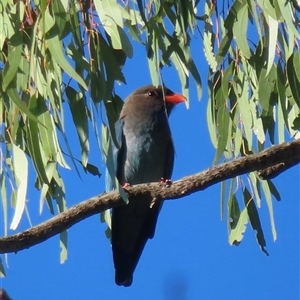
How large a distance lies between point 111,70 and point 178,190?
49 cm

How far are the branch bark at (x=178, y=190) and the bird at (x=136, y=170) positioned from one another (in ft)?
4.40

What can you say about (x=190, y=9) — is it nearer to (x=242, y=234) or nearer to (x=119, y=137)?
(x=242, y=234)

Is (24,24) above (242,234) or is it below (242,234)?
above

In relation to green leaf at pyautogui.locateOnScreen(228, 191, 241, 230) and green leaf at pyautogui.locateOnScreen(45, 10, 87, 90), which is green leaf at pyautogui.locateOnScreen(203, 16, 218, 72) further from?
green leaf at pyautogui.locateOnScreen(45, 10, 87, 90)

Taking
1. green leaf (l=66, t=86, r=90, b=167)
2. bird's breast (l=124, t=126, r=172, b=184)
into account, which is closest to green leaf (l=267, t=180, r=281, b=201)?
green leaf (l=66, t=86, r=90, b=167)

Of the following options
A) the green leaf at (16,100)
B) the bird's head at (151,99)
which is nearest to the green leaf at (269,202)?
the green leaf at (16,100)

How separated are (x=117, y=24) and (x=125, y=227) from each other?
2.00m

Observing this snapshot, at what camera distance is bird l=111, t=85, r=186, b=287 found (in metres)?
4.09

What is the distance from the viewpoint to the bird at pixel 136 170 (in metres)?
4.09

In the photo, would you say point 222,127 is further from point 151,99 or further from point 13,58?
point 151,99

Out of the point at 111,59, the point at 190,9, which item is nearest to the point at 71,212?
the point at 111,59

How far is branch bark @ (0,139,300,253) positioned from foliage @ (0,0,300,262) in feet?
0.23

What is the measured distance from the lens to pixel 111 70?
2307 mm

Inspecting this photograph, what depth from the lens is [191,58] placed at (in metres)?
2.55
